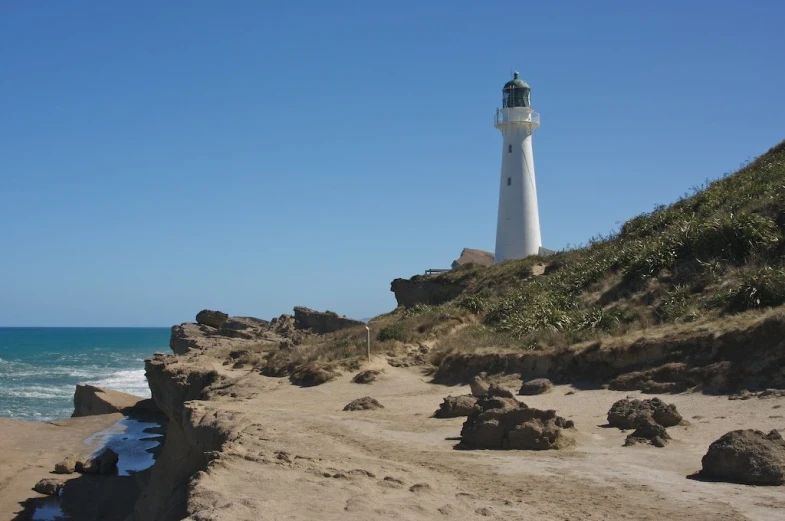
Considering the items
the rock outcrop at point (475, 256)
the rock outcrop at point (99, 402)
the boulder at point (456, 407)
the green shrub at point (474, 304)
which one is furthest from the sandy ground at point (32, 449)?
the rock outcrop at point (475, 256)

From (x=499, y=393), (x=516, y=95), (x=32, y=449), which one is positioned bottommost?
(x=32, y=449)

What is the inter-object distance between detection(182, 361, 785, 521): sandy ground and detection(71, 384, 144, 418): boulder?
2229 centimetres

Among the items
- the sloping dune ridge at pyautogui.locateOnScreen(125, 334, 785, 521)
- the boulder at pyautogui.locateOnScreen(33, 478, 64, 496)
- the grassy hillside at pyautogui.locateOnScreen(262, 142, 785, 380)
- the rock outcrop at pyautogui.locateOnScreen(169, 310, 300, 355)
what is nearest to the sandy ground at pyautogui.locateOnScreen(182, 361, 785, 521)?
the sloping dune ridge at pyautogui.locateOnScreen(125, 334, 785, 521)

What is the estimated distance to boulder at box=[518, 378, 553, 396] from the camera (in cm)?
1499

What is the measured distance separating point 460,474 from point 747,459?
2.81 m

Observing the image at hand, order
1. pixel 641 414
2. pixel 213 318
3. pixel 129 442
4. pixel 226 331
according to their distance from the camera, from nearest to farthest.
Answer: pixel 641 414
pixel 129 442
pixel 226 331
pixel 213 318

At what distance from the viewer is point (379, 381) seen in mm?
18250

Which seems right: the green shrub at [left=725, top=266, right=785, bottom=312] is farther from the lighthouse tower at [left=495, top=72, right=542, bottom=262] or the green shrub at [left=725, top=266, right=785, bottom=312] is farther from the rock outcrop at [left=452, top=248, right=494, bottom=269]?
the rock outcrop at [left=452, top=248, right=494, bottom=269]

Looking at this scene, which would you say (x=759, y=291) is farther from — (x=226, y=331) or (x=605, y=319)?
(x=226, y=331)

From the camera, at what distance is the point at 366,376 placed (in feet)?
60.6

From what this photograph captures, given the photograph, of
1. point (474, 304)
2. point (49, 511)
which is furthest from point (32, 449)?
point (474, 304)

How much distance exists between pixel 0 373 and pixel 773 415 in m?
60.4

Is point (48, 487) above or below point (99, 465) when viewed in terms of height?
below

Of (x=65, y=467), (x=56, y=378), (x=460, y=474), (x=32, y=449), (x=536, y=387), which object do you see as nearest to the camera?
(x=460, y=474)
